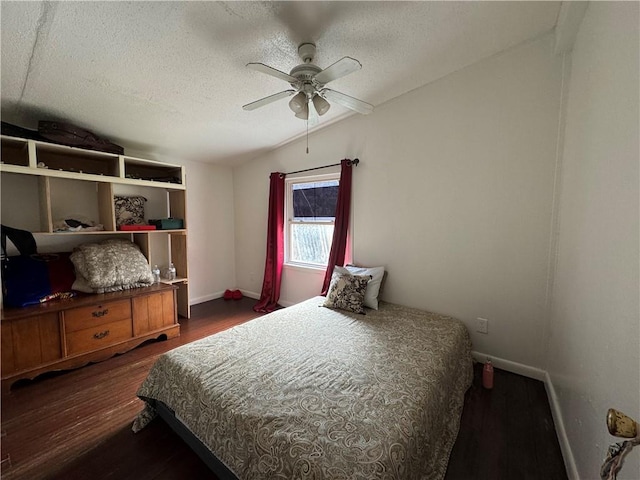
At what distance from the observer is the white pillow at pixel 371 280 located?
2566 millimetres

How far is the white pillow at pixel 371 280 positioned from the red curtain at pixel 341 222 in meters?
0.25

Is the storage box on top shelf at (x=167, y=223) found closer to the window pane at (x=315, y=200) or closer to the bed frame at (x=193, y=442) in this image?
the window pane at (x=315, y=200)

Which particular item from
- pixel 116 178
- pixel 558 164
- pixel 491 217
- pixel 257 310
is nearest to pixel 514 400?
pixel 491 217

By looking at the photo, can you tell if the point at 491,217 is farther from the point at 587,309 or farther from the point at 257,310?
the point at 257,310

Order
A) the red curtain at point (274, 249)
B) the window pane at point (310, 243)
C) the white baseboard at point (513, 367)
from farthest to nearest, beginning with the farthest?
the red curtain at point (274, 249) → the window pane at point (310, 243) → the white baseboard at point (513, 367)

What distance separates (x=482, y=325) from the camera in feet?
7.58

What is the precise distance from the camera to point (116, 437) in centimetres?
157

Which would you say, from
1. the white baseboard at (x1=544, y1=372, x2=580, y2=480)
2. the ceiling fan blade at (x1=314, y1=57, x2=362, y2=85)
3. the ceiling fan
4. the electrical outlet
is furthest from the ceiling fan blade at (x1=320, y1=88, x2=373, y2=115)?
the white baseboard at (x1=544, y1=372, x2=580, y2=480)

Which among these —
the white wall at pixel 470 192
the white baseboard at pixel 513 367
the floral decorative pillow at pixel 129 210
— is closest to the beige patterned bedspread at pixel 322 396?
the white baseboard at pixel 513 367

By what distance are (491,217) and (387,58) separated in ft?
5.14

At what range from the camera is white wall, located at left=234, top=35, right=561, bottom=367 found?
203 centimetres

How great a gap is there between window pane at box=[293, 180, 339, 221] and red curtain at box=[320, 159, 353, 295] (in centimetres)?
23

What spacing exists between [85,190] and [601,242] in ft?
13.5

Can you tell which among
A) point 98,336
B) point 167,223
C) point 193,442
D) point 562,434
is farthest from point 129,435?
point 562,434
